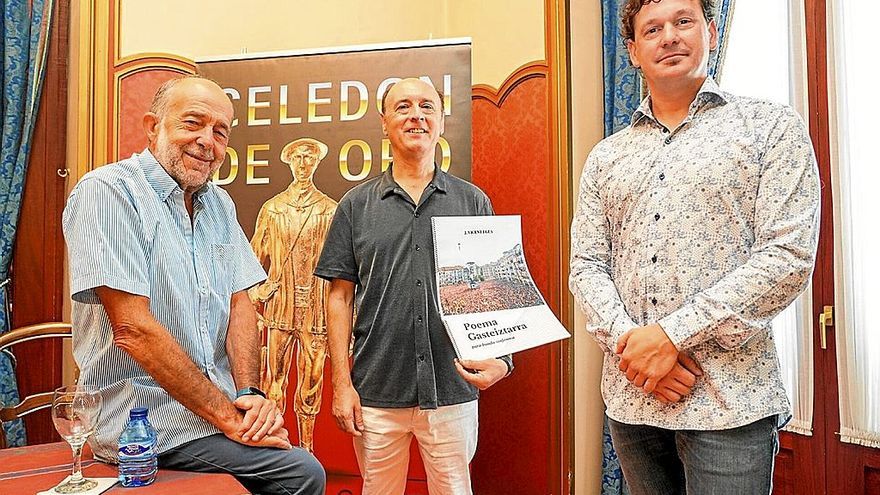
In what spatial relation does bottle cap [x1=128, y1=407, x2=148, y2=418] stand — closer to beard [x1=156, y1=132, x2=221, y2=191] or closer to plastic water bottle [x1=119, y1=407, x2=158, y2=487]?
plastic water bottle [x1=119, y1=407, x2=158, y2=487]

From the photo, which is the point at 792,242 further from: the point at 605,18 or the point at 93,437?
the point at 605,18

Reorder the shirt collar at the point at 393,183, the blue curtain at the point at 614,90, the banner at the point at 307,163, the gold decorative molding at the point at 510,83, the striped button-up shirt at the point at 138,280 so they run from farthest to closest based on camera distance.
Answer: the gold decorative molding at the point at 510,83 → the blue curtain at the point at 614,90 → the banner at the point at 307,163 → the shirt collar at the point at 393,183 → the striped button-up shirt at the point at 138,280

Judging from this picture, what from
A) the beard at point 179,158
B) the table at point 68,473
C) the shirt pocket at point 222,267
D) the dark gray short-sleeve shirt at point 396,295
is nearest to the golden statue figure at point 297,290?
the dark gray short-sleeve shirt at point 396,295

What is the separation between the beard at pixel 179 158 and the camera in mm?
1832

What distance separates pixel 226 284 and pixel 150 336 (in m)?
0.34

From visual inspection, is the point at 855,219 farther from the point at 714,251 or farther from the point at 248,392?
the point at 248,392

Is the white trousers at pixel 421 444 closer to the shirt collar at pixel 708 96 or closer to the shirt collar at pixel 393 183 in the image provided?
the shirt collar at pixel 393 183

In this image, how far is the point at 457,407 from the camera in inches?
89.4

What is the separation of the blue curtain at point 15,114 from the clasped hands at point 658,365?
2803 millimetres

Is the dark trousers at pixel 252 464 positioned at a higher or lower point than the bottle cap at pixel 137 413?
lower

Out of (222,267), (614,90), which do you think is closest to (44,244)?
(222,267)

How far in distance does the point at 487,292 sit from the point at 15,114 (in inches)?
94.8

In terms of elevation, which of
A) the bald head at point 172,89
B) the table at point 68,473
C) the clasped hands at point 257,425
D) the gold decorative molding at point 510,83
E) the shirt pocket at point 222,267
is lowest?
the table at point 68,473

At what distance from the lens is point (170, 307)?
1726 millimetres
